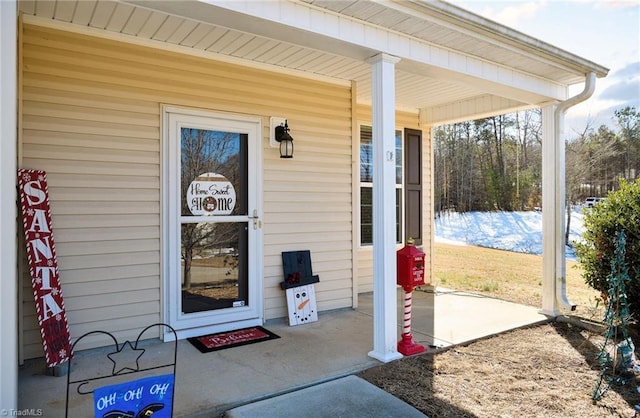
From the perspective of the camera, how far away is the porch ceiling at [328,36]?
281 centimetres

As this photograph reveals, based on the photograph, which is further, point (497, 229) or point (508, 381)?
point (497, 229)

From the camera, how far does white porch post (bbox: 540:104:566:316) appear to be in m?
4.63

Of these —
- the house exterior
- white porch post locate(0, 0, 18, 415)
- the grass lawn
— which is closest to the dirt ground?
the house exterior

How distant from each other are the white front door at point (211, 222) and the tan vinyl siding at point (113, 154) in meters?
0.10

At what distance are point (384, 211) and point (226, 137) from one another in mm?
1804

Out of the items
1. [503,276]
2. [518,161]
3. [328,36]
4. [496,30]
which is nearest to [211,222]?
[328,36]

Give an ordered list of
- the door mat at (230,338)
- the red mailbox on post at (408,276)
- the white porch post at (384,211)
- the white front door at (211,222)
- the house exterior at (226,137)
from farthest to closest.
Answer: the white front door at (211,222), the door mat at (230,338), the red mailbox on post at (408,276), the white porch post at (384,211), the house exterior at (226,137)

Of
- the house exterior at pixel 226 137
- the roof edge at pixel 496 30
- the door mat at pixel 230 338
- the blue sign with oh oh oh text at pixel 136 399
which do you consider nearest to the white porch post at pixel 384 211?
the house exterior at pixel 226 137

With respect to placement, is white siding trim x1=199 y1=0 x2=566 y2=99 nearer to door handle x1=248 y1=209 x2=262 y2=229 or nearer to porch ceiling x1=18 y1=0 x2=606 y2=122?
porch ceiling x1=18 y1=0 x2=606 y2=122

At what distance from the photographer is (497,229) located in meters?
12.1

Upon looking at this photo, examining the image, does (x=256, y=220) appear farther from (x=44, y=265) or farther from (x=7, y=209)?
(x=7, y=209)

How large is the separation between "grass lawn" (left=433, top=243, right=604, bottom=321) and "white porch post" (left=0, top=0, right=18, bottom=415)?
4620 mm

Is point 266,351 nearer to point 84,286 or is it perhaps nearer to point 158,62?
point 84,286

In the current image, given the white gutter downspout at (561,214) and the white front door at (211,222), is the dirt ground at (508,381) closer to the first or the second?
the white gutter downspout at (561,214)
